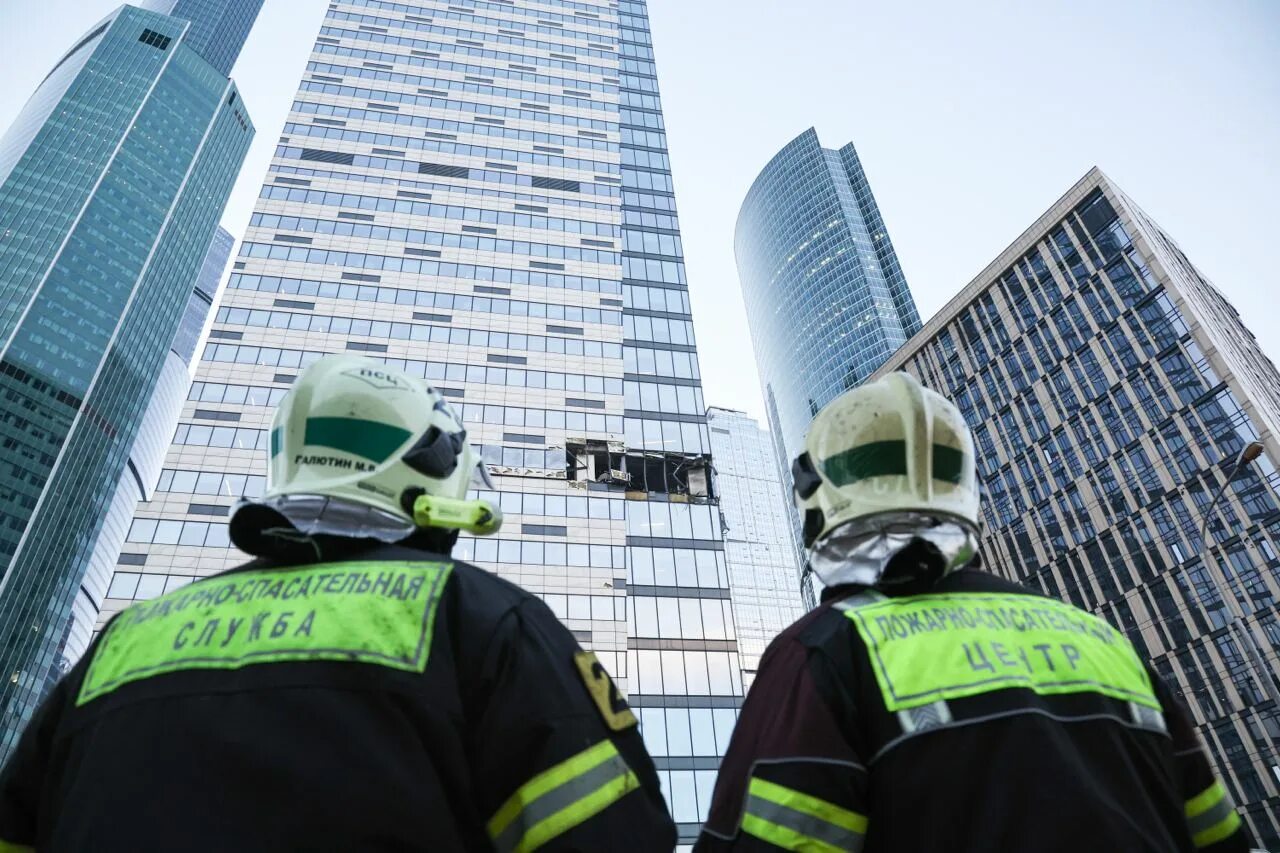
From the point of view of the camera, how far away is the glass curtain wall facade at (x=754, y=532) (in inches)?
5344

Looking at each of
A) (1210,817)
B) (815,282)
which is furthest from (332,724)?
(815,282)

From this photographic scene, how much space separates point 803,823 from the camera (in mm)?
1990

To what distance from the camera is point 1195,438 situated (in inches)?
1938

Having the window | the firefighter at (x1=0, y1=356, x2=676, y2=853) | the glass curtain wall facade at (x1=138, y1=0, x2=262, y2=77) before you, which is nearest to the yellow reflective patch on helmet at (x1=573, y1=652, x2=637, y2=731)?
the firefighter at (x1=0, y1=356, x2=676, y2=853)

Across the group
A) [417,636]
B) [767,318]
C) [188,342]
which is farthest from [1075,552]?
[188,342]

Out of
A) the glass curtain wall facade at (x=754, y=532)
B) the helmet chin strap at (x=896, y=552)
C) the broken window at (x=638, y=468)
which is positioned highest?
the glass curtain wall facade at (x=754, y=532)

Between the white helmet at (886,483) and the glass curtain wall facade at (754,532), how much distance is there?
12651 cm

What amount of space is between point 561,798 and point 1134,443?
6315cm

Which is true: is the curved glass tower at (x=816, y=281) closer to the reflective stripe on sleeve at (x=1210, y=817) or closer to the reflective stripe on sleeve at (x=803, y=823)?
the reflective stripe on sleeve at (x=1210, y=817)

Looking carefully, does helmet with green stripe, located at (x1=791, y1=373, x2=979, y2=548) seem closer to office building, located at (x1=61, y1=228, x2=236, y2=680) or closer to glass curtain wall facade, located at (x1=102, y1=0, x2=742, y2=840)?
glass curtain wall facade, located at (x1=102, y1=0, x2=742, y2=840)

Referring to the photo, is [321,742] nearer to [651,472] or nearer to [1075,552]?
[651,472]

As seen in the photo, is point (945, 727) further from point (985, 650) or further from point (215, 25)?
point (215, 25)

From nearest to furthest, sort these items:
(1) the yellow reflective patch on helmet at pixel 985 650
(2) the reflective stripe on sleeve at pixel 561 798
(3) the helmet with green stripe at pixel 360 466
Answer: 1. (2) the reflective stripe on sleeve at pixel 561 798
2. (1) the yellow reflective patch on helmet at pixel 985 650
3. (3) the helmet with green stripe at pixel 360 466

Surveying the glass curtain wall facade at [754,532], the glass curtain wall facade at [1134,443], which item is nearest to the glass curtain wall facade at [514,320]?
the glass curtain wall facade at [1134,443]
